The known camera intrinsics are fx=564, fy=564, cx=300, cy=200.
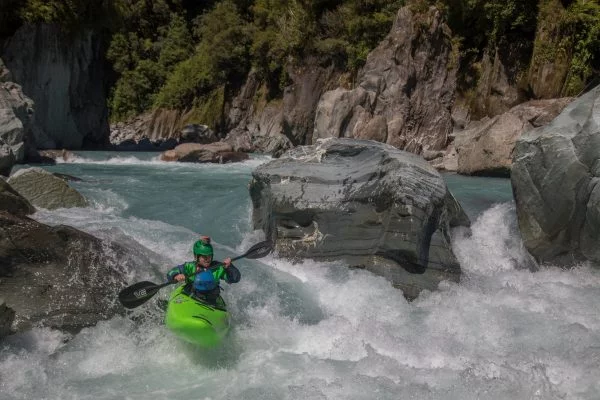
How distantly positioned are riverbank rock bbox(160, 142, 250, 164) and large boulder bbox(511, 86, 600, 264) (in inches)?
457

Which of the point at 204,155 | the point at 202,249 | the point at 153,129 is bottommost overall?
the point at 153,129

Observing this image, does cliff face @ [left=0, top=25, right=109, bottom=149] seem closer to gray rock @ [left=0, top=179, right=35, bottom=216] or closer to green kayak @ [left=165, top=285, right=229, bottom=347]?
gray rock @ [left=0, top=179, right=35, bottom=216]

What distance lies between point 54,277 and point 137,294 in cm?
68

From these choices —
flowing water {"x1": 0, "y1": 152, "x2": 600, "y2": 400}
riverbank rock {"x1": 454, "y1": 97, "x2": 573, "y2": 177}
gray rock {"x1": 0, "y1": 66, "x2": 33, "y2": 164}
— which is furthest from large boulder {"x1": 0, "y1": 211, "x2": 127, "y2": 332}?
riverbank rock {"x1": 454, "y1": 97, "x2": 573, "y2": 177}

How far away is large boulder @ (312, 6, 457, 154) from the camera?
16688 millimetres

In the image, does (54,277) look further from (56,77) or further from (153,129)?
(153,129)

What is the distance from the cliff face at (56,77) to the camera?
20516 millimetres

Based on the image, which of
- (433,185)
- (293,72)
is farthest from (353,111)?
(433,185)

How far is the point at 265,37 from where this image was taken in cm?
2669

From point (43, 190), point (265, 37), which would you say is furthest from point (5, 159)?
point (265, 37)

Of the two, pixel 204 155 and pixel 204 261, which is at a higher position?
pixel 204 261

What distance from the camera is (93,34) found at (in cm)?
2464

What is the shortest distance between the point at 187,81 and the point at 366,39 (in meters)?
14.6

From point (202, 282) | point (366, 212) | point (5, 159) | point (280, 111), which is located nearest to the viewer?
point (202, 282)
